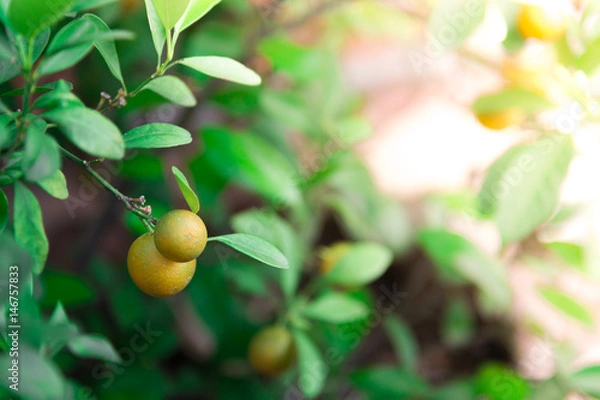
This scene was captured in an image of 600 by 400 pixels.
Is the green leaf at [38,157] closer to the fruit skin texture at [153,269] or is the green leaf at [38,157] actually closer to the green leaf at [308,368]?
the fruit skin texture at [153,269]

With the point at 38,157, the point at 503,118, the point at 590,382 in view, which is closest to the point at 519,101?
the point at 503,118

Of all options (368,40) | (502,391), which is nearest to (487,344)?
(502,391)

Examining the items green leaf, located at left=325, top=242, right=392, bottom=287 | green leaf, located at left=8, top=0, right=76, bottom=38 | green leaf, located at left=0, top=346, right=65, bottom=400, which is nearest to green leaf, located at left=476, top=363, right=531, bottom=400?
green leaf, located at left=325, top=242, right=392, bottom=287

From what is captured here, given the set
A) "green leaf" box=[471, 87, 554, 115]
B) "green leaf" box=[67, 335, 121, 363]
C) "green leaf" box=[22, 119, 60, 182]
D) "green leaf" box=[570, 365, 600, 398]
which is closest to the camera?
"green leaf" box=[22, 119, 60, 182]

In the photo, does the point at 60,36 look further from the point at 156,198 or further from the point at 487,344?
the point at 487,344

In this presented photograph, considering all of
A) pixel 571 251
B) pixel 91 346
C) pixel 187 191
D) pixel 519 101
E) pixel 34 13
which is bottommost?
pixel 571 251

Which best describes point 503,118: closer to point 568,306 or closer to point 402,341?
point 568,306

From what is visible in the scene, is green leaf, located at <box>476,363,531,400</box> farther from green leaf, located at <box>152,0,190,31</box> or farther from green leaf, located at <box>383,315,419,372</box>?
green leaf, located at <box>152,0,190,31</box>
